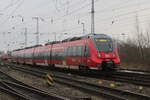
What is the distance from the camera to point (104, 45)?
18172 mm

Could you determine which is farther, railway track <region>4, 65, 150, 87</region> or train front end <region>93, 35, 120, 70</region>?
train front end <region>93, 35, 120, 70</region>

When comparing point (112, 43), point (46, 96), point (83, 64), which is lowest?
point (46, 96)

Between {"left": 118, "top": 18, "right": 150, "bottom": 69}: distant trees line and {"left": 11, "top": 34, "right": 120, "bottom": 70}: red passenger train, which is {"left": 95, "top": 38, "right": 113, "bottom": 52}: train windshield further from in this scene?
{"left": 118, "top": 18, "right": 150, "bottom": 69}: distant trees line

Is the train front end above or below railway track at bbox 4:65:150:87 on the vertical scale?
above

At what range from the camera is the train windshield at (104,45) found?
1789 centimetres

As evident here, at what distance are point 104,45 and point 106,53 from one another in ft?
2.41

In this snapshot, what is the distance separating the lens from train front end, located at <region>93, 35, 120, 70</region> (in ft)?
56.8

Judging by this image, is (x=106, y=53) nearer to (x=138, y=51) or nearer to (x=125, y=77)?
(x=125, y=77)

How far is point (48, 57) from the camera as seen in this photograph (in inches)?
1113

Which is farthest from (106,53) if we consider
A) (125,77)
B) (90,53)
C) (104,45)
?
(125,77)

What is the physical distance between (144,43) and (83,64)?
81.3ft

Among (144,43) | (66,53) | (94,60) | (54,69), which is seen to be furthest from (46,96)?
(144,43)

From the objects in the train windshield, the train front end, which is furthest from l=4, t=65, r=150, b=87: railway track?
the train windshield

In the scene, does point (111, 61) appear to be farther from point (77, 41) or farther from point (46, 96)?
point (46, 96)
